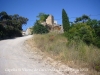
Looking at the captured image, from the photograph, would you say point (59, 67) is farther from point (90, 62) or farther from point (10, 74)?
point (10, 74)

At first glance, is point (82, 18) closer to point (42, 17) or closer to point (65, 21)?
point (65, 21)

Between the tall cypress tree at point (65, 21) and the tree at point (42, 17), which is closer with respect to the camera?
the tall cypress tree at point (65, 21)

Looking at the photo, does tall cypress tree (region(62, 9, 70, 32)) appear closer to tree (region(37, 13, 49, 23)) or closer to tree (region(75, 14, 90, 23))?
tree (region(75, 14, 90, 23))

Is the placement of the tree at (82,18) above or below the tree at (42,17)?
below

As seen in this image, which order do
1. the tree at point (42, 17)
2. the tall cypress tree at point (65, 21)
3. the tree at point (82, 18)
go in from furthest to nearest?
the tree at point (42, 17)
the tree at point (82, 18)
the tall cypress tree at point (65, 21)

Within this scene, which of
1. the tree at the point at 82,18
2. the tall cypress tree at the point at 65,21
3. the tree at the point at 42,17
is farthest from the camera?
the tree at the point at 42,17

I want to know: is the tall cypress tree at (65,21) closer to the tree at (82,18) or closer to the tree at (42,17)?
the tree at (82,18)

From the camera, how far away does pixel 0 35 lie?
2033 centimetres

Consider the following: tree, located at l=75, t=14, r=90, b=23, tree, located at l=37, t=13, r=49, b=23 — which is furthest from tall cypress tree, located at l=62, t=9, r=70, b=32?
tree, located at l=37, t=13, r=49, b=23

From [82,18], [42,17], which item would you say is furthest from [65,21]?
[42,17]

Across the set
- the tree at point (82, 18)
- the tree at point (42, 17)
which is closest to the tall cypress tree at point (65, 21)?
the tree at point (82, 18)

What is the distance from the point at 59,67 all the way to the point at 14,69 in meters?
2.41

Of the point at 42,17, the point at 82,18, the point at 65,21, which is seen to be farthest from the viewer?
the point at 42,17

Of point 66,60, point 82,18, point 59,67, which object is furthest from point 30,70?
point 82,18
